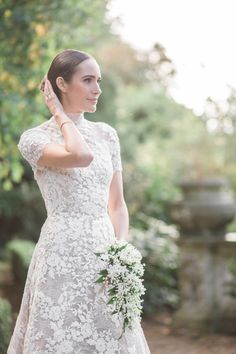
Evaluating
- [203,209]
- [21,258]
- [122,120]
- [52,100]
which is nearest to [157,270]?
[203,209]

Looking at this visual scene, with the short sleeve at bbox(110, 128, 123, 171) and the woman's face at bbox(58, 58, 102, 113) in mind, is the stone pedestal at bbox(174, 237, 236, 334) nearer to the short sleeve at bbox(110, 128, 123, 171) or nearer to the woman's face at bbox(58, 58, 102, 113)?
the short sleeve at bbox(110, 128, 123, 171)

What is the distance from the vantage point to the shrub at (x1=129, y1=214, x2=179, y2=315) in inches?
325

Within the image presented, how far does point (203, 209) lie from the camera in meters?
7.09

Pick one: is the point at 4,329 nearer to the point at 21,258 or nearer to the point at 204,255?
the point at 204,255

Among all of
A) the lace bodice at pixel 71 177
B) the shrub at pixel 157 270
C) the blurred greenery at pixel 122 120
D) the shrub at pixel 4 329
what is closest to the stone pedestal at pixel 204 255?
the shrub at pixel 157 270

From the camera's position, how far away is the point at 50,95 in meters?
3.27

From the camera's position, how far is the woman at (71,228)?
3.06m

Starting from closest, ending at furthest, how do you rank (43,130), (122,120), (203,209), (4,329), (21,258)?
(43,130) < (4,329) < (203,209) < (21,258) < (122,120)

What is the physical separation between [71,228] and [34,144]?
43cm

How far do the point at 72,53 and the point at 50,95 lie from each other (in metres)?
0.23

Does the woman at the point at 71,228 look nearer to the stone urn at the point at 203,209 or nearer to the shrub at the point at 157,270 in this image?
the stone urn at the point at 203,209

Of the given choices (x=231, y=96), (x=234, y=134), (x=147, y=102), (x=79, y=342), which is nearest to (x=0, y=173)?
(x=231, y=96)

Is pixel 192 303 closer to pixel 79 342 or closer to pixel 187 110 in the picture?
pixel 79 342

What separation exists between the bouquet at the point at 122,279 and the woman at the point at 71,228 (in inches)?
3.1
